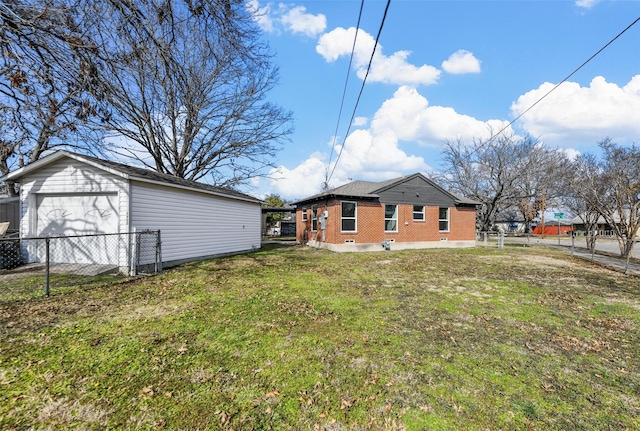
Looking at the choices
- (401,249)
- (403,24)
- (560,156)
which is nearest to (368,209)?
(401,249)

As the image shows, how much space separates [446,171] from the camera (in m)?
28.7

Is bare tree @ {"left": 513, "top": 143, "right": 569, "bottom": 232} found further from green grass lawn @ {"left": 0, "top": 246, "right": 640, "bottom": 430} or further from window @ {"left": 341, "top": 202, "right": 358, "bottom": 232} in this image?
green grass lawn @ {"left": 0, "top": 246, "right": 640, "bottom": 430}

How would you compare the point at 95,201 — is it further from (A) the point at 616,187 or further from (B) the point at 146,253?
(A) the point at 616,187

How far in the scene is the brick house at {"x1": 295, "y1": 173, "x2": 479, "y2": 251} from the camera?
15.1 metres

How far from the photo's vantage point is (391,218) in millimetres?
16281

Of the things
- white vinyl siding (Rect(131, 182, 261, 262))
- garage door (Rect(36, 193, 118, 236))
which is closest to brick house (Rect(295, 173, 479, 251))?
white vinyl siding (Rect(131, 182, 261, 262))

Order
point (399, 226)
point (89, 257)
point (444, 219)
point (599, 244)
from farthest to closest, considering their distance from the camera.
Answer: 1. point (599, 244)
2. point (444, 219)
3. point (399, 226)
4. point (89, 257)

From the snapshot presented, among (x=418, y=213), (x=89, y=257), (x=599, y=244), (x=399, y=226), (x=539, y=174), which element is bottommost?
(x=599, y=244)

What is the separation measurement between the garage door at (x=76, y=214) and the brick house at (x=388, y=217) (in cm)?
956

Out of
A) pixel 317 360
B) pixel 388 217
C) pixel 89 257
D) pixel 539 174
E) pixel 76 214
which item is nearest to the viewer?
pixel 317 360

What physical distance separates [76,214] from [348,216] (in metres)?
11.3

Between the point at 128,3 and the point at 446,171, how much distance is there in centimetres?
2912

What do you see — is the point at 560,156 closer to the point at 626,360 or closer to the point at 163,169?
the point at 626,360

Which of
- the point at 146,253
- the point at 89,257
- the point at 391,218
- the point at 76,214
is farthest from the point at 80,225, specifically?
the point at 391,218
